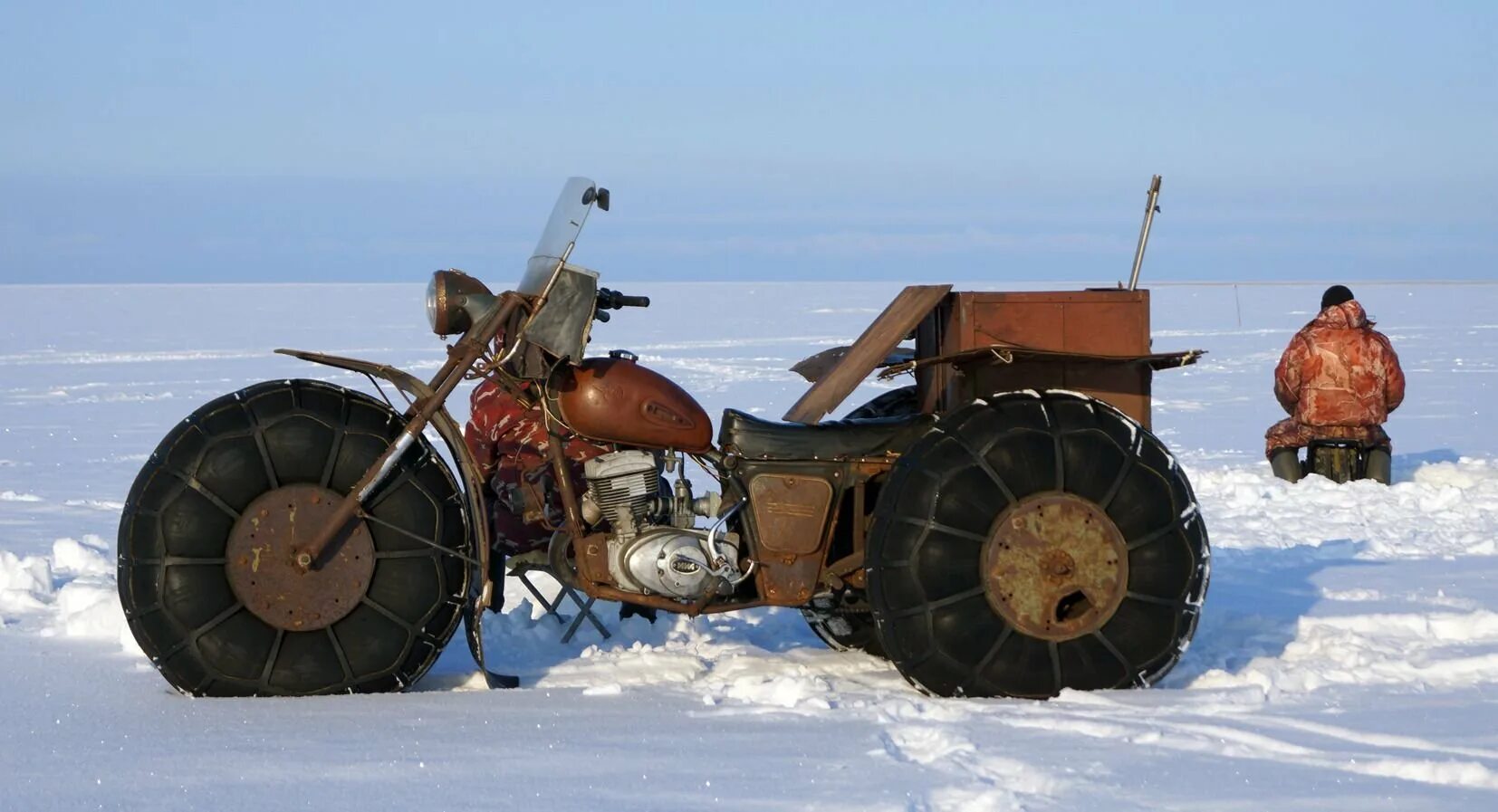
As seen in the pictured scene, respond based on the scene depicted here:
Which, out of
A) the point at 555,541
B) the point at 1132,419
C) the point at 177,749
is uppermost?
the point at 1132,419

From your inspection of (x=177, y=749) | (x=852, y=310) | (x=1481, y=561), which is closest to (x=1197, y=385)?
(x=1481, y=561)

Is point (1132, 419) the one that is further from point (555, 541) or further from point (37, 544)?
point (37, 544)

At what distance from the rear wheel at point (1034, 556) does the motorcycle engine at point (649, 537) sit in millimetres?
508

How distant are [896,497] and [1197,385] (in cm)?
1635

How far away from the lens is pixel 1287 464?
1110 cm

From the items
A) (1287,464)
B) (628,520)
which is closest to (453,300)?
(628,520)

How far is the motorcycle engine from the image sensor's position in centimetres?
516

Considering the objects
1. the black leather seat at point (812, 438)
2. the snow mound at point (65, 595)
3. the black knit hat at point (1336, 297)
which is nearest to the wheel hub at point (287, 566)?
the snow mound at point (65, 595)

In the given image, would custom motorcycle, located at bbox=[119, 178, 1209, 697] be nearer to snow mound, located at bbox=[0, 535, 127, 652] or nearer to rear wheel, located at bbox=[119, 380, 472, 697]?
rear wheel, located at bbox=[119, 380, 472, 697]

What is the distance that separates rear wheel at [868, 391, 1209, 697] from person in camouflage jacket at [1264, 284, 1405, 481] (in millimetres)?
6477

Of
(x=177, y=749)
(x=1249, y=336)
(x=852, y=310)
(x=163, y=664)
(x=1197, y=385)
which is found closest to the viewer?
(x=177, y=749)

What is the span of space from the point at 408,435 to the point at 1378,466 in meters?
7.72

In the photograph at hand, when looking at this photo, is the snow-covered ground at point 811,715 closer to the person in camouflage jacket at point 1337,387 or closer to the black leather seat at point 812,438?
the black leather seat at point 812,438

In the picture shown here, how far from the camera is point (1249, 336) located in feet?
101
